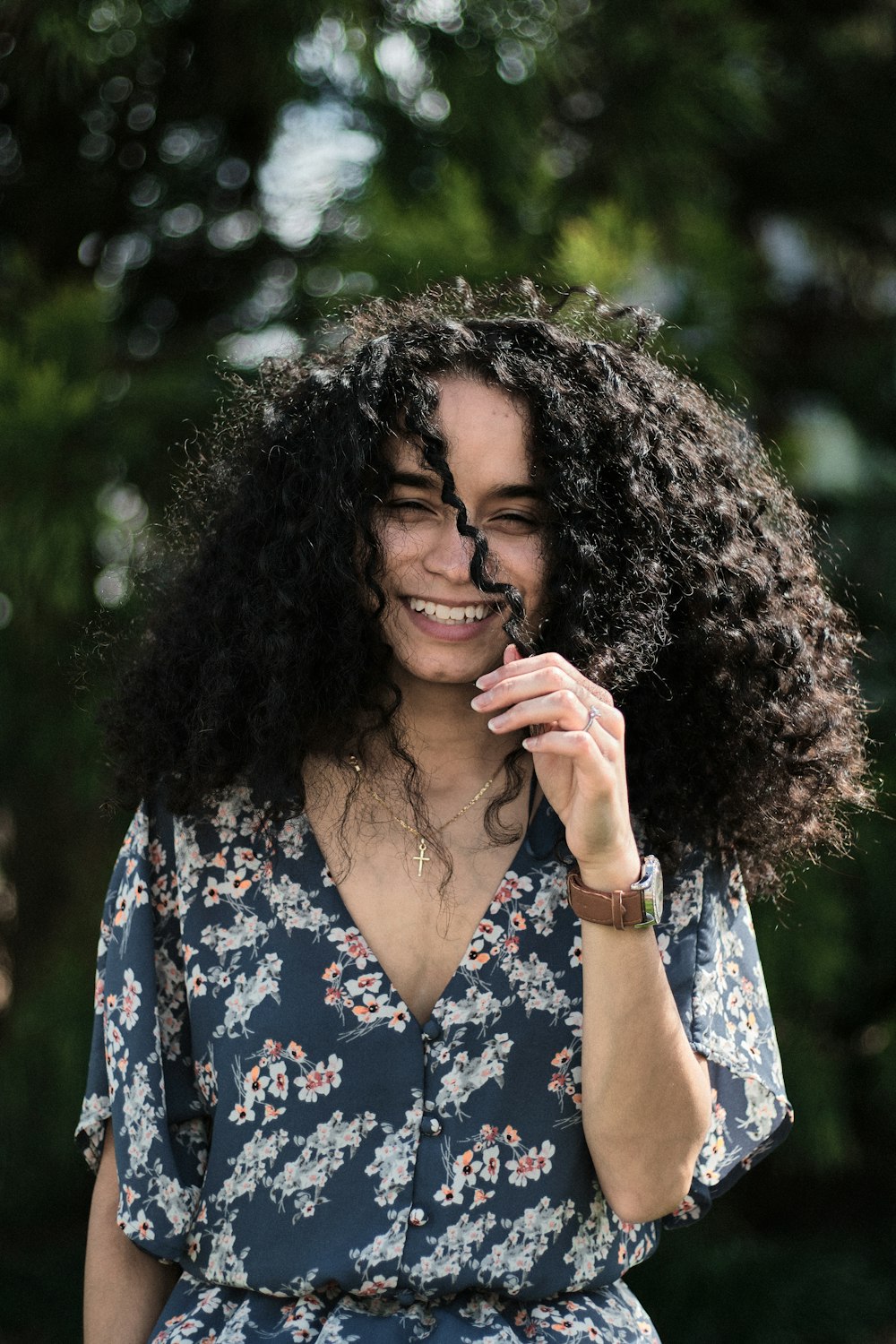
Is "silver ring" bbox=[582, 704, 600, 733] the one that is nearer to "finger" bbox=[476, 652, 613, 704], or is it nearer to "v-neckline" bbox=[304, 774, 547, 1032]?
"finger" bbox=[476, 652, 613, 704]

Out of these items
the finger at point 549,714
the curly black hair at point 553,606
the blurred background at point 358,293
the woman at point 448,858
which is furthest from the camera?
the blurred background at point 358,293

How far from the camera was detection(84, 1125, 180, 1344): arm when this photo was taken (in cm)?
149

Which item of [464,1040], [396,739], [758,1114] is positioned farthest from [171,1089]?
[758,1114]

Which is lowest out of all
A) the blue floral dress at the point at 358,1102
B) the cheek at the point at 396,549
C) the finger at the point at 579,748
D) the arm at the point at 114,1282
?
the arm at the point at 114,1282

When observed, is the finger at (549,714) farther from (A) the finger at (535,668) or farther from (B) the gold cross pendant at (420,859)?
(B) the gold cross pendant at (420,859)

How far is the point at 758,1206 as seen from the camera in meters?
2.82

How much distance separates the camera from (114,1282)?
1.49 m

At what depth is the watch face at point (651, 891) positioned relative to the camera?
1.30 m

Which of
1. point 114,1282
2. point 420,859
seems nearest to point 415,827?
point 420,859

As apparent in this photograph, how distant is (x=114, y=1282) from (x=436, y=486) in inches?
36.1

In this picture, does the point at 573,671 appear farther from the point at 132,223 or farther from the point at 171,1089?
the point at 132,223

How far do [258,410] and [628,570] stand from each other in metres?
0.52

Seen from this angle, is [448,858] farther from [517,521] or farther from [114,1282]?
[114,1282]

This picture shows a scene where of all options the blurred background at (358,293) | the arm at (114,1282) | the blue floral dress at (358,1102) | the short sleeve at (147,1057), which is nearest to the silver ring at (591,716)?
the blue floral dress at (358,1102)
